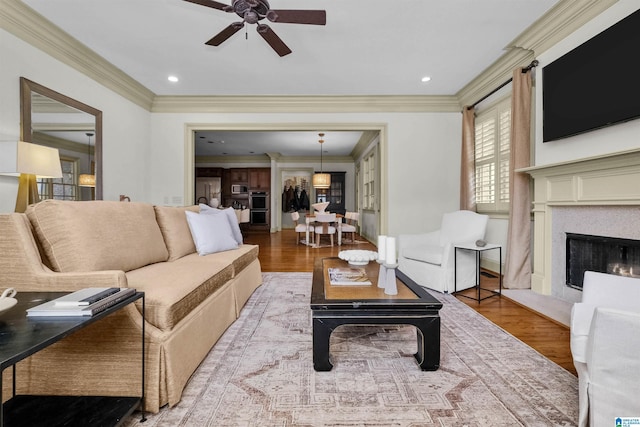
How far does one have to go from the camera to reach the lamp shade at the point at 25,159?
2244 mm

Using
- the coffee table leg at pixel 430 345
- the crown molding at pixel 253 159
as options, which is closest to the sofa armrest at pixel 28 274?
the coffee table leg at pixel 430 345

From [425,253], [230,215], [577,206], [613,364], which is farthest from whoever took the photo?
[230,215]

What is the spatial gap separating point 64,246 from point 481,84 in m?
4.71

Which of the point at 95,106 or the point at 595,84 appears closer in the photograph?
the point at 595,84

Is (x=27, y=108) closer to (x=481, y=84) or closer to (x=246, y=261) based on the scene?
(x=246, y=261)

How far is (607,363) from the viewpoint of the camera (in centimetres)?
101

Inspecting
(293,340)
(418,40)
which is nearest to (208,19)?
(418,40)

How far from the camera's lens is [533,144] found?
10.7ft

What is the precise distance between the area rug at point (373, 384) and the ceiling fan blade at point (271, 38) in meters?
2.38

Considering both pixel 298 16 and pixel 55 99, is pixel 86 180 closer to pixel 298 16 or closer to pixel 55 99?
pixel 55 99

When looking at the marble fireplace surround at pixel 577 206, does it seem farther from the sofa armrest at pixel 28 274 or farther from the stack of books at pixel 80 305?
the sofa armrest at pixel 28 274

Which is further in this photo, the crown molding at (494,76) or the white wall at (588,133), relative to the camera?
the crown molding at (494,76)

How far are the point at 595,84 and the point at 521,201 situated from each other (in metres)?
1.24

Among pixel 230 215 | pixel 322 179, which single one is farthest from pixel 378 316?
pixel 322 179
